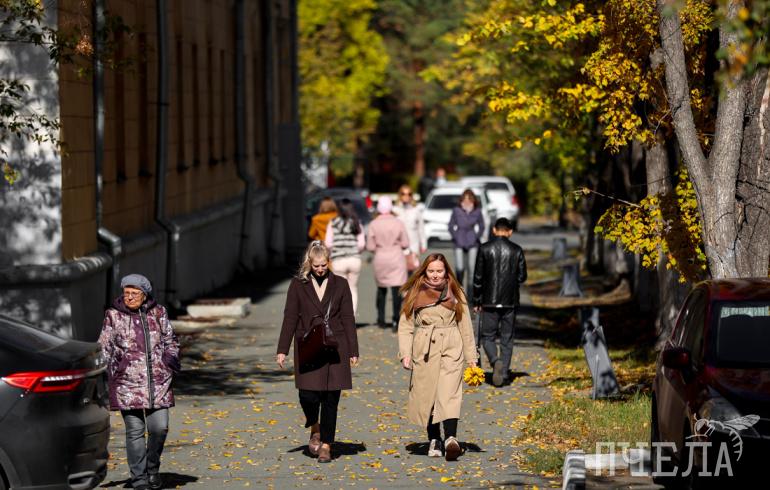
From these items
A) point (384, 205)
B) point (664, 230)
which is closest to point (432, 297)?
point (664, 230)

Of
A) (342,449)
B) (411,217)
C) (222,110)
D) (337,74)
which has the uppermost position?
(337,74)

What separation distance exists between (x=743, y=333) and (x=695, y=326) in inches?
19.4

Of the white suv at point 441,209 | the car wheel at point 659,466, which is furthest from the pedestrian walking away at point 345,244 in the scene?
the white suv at point 441,209

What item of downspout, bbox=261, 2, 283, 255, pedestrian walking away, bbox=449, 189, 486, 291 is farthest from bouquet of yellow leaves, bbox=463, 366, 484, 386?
downspout, bbox=261, 2, 283, 255

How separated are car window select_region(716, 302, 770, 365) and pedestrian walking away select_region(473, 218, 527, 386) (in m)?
6.58

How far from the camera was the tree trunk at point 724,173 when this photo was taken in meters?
13.1

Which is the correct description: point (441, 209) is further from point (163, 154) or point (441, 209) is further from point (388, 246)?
point (388, 246)

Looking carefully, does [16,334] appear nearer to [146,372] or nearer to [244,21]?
[146,372]

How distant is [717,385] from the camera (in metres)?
9.44

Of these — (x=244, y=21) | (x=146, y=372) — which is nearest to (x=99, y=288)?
(x=146, y=372)

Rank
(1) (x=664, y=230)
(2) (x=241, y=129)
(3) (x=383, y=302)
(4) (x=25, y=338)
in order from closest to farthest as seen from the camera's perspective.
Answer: (4) (x=25, y=338) < (1) (x=664, y=230) < (3) (x=383, y=302) < (2) (x=241, y=129)

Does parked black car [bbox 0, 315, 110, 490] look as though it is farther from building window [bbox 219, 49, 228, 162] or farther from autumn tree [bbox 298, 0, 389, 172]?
autumn tree [bbox 298, 0, 389, 172]

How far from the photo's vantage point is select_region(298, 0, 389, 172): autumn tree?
64.8 metres

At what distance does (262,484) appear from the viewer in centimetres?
1131
